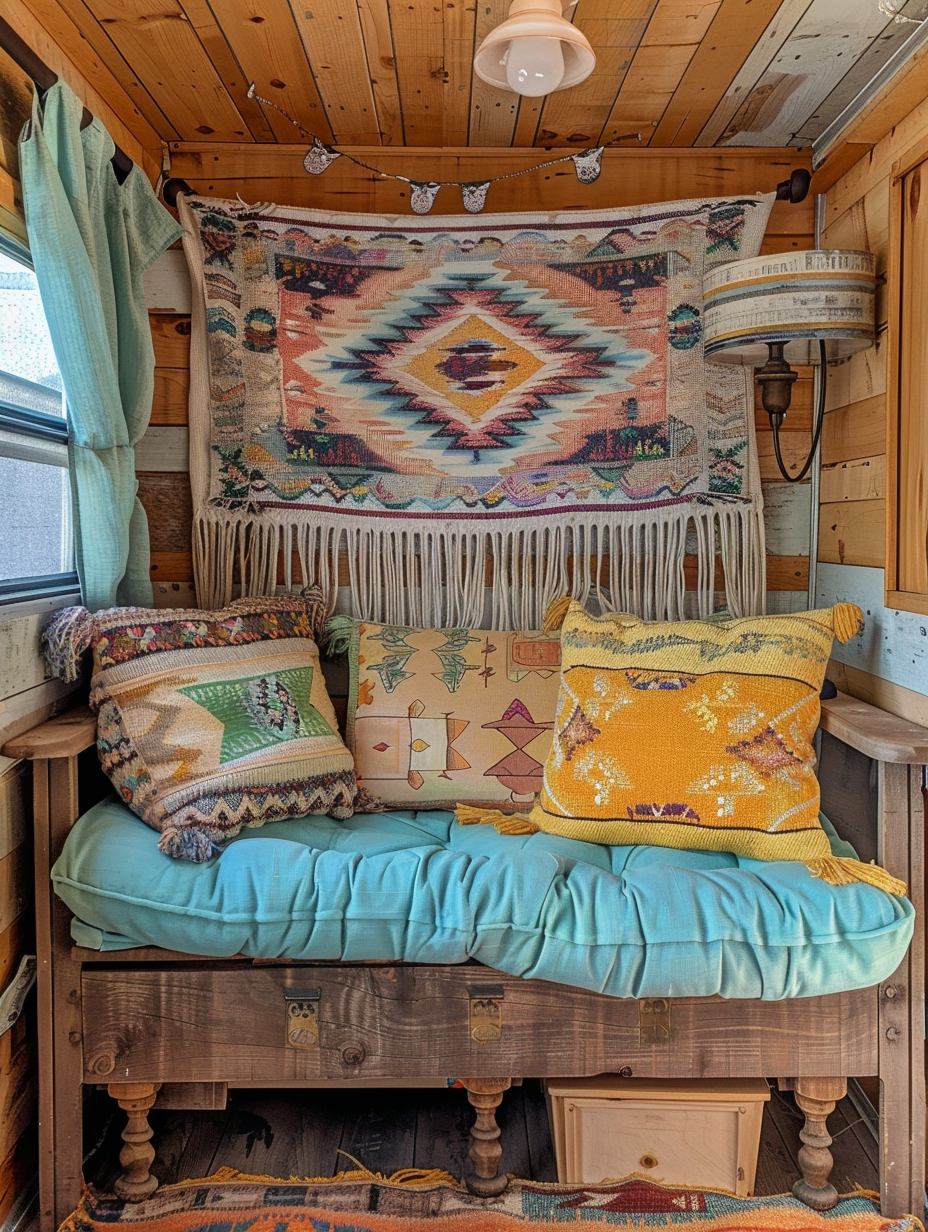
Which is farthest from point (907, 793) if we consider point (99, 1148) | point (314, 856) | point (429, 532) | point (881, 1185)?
point (99, 1148)

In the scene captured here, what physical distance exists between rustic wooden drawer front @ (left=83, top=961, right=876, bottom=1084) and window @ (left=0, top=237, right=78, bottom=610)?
2.44 ft

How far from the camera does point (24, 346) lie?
172 centimetres

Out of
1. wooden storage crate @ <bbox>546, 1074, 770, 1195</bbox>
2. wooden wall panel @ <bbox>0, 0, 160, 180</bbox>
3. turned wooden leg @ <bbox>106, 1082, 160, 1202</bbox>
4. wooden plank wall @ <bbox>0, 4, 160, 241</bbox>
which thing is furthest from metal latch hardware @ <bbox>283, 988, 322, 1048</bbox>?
wooden wall panel @ <bbox>0, 0, 160, 180</bbox>

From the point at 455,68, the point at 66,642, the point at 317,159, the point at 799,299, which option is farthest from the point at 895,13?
the point at 66,642

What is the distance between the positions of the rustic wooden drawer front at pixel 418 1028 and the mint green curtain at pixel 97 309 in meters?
0.77

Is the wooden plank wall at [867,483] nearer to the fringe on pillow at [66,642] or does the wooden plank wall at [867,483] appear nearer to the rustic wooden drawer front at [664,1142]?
the rustic wooden drawer front at [664,1142]

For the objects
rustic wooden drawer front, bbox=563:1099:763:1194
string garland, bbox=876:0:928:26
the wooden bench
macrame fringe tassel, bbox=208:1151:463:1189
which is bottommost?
macrame fringe tassel, bbox=208:1151:463:1189

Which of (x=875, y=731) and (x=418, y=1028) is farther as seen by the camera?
(x=875, y=731)

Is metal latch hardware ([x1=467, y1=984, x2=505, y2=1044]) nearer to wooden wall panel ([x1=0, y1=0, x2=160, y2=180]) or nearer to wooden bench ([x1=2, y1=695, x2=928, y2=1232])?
wooden bench ([x1=2, y1=695, x2=928, y2=1232])

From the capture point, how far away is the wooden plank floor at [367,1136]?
162 centimetres

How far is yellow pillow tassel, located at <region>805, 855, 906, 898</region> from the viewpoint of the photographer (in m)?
1.49

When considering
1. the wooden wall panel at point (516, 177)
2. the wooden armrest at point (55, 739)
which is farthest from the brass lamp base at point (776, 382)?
the wooden armrest at point (55, 739)

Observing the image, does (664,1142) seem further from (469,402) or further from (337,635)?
(469,402)

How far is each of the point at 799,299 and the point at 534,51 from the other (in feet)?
2.33
